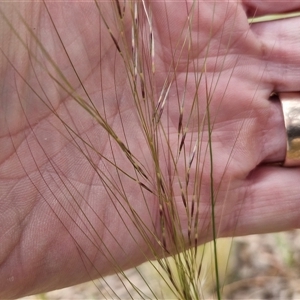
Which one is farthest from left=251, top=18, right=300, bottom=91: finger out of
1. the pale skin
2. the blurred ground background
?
the blurred ground background

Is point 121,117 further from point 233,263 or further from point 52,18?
point 233,263

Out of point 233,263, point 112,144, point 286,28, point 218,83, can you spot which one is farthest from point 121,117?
point 233,263

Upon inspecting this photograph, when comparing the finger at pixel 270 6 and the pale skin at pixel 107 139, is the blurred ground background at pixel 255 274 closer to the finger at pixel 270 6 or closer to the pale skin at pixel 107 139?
the pale skin at pixel 107 139

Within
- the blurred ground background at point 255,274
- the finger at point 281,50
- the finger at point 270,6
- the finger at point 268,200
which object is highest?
the finger at point 270,6

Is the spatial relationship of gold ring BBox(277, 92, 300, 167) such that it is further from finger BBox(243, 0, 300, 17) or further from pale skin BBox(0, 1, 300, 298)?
finger BBox(243, 0, 300, 17)

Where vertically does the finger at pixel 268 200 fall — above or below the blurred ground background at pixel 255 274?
below

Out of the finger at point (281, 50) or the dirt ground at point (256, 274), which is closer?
the finger at point (281, 50)

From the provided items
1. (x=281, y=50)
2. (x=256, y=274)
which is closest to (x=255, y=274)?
(x=256, y=274)

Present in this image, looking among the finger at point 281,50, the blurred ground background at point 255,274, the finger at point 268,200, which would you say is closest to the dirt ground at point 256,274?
the blurred ground background at point 255,274
